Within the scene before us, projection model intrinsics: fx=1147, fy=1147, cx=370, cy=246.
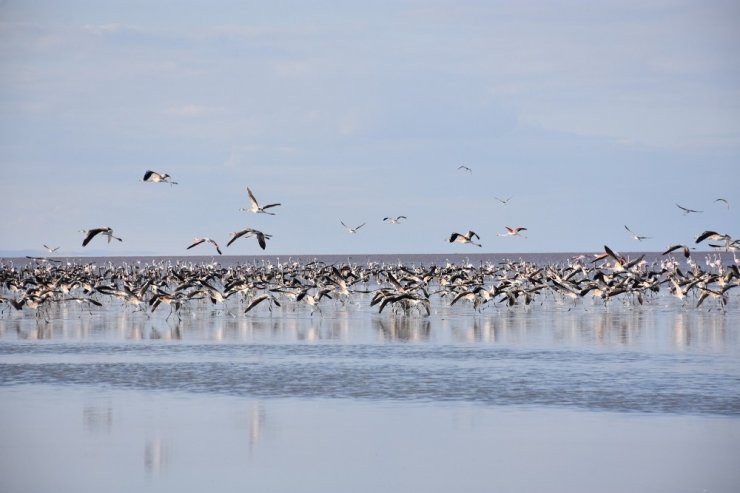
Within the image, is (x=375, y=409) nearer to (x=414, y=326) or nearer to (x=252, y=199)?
(x=252, y=199)

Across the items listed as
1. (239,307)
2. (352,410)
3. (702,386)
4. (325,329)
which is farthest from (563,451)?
(239,307)

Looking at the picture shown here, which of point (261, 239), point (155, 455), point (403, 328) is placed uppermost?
point (261, 239)

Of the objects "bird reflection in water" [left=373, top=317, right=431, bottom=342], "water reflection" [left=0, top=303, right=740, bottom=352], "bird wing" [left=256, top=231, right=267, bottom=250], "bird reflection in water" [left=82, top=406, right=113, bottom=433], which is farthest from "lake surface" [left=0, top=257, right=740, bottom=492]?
"bird wing" [left=256, top=231, right=267, bottom=250]

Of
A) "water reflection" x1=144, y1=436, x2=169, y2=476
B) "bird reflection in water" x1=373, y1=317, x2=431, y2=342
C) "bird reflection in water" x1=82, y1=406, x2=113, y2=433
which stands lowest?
"water reflection" x1=144, y1=436, x2=169, y2=476

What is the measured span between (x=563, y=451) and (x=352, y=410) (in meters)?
4.61

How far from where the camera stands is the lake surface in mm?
13672

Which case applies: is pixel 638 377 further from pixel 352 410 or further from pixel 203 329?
pixel 203 329

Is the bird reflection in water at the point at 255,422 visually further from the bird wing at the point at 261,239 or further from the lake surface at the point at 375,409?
the bird wing at the point at 261,239

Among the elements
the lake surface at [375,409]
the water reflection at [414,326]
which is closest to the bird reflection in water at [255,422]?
the lake surface at [375,409]

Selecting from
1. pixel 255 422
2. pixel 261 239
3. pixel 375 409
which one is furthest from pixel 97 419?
pixel 261 239

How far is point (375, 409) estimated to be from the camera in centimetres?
1847

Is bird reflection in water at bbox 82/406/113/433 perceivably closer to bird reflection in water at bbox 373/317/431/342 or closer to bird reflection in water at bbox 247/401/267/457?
bird reflection in water at bbox 247/401/267/457

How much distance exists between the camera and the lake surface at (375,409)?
13.7m

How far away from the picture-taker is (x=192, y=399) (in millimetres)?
19891
